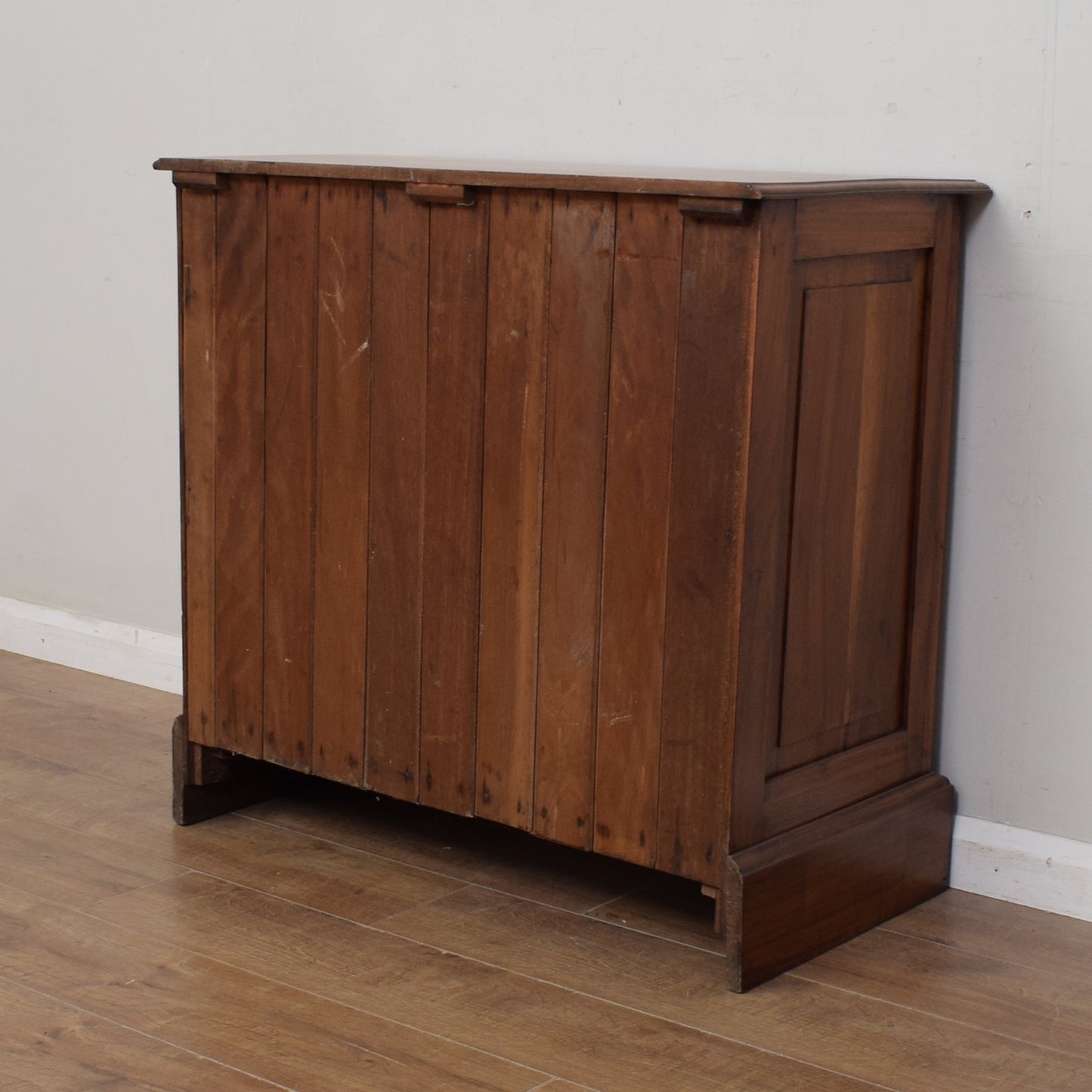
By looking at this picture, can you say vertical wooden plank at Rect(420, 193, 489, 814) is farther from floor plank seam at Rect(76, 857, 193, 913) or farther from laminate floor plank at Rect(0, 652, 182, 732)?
laminate floor plank at Rect(0, 652, 182, 732)

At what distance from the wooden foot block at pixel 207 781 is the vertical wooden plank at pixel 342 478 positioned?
0.22 meters

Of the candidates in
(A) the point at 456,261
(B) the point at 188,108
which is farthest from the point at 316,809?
(B) the point at 188,108

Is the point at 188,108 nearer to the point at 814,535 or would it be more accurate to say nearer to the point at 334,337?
the point at 334,337

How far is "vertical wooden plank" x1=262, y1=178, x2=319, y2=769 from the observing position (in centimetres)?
231

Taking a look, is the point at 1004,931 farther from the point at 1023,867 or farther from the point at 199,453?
the point at 199,453

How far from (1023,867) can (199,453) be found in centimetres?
133

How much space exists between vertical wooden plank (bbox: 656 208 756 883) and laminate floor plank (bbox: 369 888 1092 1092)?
5.7 inches

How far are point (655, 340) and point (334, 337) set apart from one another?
1.72ft

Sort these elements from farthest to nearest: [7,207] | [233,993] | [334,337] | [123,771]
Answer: [7,207]
[123,771]
[334,337]
[233,993]

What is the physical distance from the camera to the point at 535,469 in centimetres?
212

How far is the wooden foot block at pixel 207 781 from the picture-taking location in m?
2.54

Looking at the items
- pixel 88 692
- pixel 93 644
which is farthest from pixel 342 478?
pixel 93 644

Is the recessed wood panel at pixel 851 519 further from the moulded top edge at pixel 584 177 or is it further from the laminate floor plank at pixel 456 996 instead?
the laminate floor plank at pixel 456 996

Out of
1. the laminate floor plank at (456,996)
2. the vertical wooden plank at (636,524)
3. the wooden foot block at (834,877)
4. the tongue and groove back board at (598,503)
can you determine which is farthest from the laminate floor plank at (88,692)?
the wooden foot block at (834,877)
